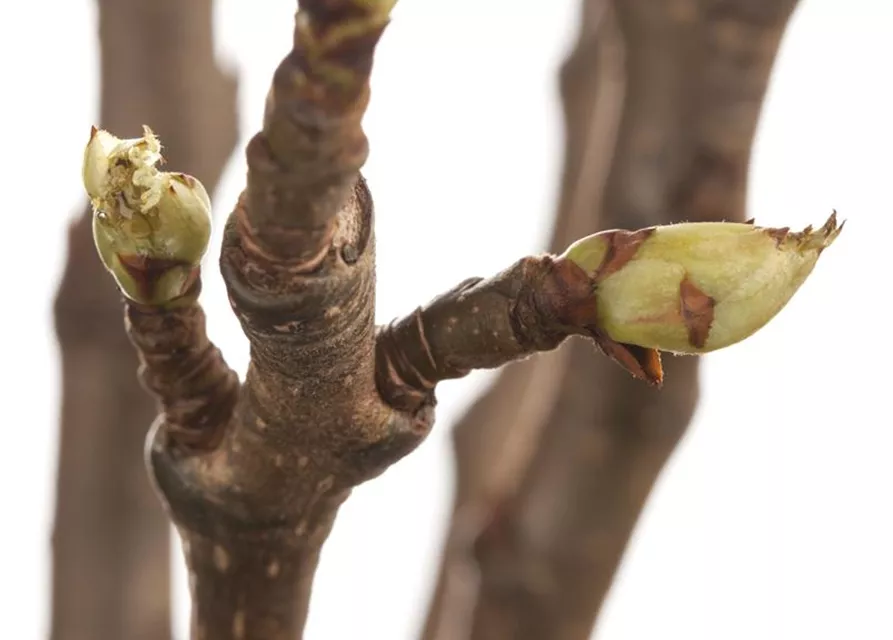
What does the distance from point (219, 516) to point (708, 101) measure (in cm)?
26

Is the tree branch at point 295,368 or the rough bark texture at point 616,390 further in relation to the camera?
the rough bark texture at point 616,390

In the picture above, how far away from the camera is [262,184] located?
0.75 feet

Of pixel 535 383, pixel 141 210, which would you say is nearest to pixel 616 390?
pixel 535 383

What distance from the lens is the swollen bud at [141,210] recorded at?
0.86ft

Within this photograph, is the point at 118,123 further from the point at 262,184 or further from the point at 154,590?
the point at 262,184

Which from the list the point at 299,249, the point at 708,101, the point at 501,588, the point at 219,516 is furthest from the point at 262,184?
the point at 501,588

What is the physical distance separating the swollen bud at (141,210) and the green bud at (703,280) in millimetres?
99

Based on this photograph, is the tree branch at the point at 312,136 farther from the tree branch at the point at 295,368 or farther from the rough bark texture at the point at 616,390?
the rough bark texture at the point at 616,390

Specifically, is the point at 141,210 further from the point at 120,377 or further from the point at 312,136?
the point at 120,377

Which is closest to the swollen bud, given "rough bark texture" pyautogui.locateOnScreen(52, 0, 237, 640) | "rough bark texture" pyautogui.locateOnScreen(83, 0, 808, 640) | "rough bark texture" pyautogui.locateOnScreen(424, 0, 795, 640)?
"rough bark texture" pyautogui.locateOnScreen(83, 0, 808, 640)

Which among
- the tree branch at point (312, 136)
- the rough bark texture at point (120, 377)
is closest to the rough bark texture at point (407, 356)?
the tree branch at point (312, 136)

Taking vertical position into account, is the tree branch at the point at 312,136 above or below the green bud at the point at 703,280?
above

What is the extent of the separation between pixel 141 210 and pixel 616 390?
31cm

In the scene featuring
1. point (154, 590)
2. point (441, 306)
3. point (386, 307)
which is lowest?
point (154, 590)
